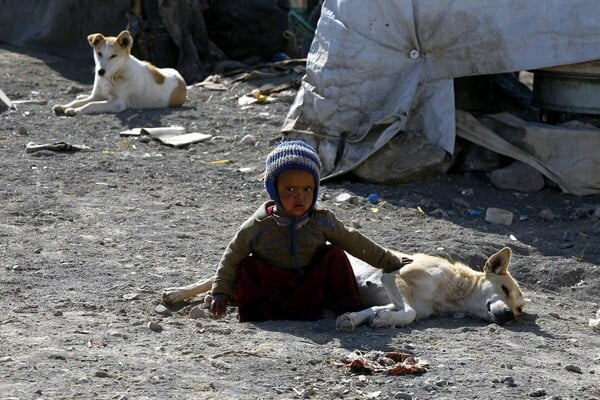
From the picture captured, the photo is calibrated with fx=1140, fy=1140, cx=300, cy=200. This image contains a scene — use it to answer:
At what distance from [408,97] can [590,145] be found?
157 centimetres

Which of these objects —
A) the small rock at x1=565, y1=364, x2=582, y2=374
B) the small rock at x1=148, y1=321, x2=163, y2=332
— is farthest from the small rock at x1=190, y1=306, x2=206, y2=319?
the small rock at x1=565, y1=364, x2=582, y2=374

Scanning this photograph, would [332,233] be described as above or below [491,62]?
below

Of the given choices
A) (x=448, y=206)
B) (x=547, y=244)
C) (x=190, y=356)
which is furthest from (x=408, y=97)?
(x=190, y=356)

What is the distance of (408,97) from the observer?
9.47 meters

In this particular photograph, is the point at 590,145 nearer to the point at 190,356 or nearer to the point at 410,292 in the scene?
the point at 410,292

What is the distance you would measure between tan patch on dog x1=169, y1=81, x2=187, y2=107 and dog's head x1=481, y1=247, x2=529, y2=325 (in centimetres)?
758

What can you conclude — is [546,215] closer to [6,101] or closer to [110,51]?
[110,51]

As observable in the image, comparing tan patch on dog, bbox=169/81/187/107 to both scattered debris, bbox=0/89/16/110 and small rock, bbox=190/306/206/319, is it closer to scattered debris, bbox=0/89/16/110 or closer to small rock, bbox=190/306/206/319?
scattered debris, bbox=0/89/16/110

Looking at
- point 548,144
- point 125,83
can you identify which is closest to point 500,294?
point 548,144

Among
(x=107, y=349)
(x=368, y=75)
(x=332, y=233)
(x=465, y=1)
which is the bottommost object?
(x=107, y=349)

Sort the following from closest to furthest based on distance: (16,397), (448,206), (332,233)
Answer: (16,397) → (332,233) → (448,206)

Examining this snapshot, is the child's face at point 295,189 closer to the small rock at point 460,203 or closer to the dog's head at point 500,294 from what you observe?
the dog's head at point 500,294

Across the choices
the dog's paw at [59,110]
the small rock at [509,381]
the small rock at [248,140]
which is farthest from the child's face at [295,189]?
the dog's paw at [59,110]

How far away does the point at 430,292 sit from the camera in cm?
602
